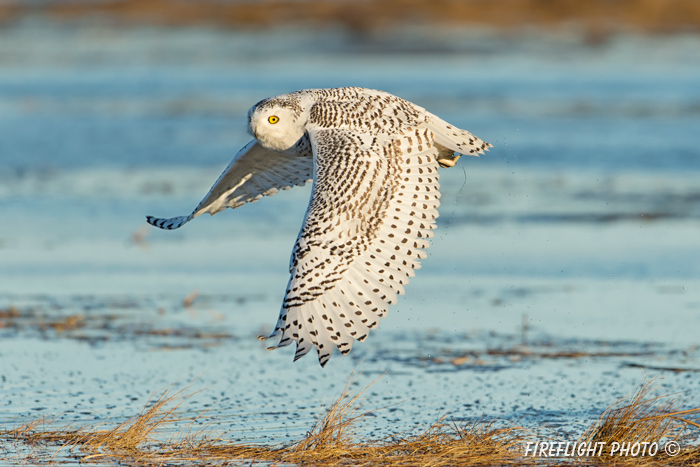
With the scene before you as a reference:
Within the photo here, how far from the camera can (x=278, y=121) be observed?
23.6 ft

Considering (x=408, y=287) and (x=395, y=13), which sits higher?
(x=395, y=13)

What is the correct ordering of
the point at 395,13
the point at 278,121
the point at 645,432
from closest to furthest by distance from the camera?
the point at 645,432
the point at 278,121
the point at 395,13

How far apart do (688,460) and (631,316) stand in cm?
309

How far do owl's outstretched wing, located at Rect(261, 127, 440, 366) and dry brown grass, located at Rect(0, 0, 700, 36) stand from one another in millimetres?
36460

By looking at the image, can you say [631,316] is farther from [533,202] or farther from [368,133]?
[533,202]

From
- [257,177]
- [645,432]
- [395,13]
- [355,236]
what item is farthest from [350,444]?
[395,13]

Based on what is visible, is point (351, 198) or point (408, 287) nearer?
point (351, 198)

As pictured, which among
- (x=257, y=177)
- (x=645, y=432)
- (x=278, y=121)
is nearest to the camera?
(x=645, y=432)

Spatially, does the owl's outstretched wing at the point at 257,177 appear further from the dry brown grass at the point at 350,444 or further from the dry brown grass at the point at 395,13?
the dry brown grass at the point at 395,13

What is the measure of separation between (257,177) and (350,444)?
7.77 feet

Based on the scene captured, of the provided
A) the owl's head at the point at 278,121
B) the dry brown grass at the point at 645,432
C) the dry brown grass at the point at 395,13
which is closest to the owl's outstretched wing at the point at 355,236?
the owl's head at the point at 278,121

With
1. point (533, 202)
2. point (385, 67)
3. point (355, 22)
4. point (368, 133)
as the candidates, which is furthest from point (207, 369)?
point (355, 22)

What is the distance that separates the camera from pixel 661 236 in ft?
37.9

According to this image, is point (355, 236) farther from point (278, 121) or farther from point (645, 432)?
point (645, 432)
